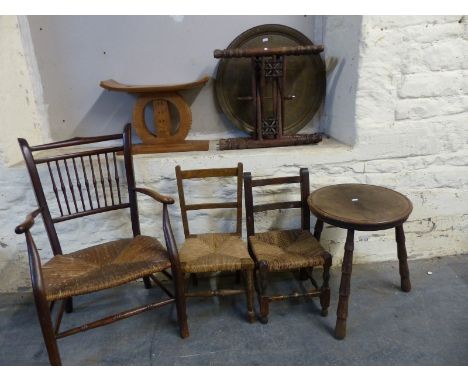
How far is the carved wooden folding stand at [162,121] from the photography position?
7.00 ft

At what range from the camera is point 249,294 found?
5.94ft

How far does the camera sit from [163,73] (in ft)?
7.62

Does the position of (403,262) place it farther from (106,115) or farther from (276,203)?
(106,115)

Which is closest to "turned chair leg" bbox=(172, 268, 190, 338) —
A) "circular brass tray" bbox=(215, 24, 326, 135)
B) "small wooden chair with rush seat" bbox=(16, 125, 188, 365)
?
"small wooden chair with rush seat" bbox=(16, 125, 188, 365)

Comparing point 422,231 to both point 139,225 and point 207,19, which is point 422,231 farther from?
point 207,19

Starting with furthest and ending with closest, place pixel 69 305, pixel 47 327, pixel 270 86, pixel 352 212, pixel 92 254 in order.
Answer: pixel 270 86 → pixel 69 305 → pixel 92 254 → pixel 352 212 → pixel 47 327

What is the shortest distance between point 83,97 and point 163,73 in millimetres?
536

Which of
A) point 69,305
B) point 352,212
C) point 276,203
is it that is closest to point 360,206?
point 352,212

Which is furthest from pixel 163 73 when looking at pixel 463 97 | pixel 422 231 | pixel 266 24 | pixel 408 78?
pixel 422 231

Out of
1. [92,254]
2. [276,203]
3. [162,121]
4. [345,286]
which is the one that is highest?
[162,121]

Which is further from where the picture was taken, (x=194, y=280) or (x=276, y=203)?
(x=194, y=280)

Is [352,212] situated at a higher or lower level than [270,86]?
lower

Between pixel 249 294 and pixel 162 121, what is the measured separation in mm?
1131

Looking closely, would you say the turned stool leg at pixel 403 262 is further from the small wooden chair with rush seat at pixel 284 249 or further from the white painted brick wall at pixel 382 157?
the small wooden chair with rush seat at pixel 284 249
